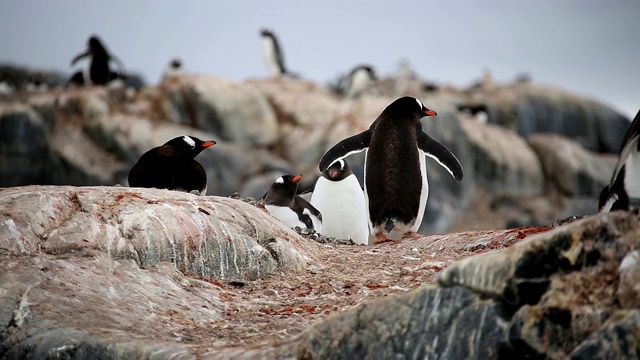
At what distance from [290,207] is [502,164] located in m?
17.8

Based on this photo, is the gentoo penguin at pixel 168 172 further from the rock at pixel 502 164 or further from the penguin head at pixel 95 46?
the penguin head at pixel 95 46

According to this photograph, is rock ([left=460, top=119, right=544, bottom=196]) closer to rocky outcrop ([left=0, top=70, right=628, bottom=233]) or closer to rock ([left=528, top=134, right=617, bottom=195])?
rocky outcrop ([left=0, top=70, right=628, bottom=233])

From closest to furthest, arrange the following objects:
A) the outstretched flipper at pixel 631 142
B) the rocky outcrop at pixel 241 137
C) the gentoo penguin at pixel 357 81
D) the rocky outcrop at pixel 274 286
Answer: the rocky outcrop at pixel 274 286 < the outstretched flipper at pixel 631 142 < the rocky outcrop at pixel 241 137 < the gentoo penguin at pixel 357 81

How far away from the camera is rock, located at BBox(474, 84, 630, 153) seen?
96.3 feet

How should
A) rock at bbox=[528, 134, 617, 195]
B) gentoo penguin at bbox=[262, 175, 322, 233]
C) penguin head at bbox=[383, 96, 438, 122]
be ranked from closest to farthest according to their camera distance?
penguin head at bbox=[383, 96, 438, 122]
gentoo penguin at bbox=[262, 175, 322, 233]
rock at bbox=[528, 134, 617, 195]

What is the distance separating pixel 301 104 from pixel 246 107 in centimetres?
194

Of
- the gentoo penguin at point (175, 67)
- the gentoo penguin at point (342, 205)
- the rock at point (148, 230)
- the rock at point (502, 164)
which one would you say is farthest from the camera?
the gentoo penguin at point (175, 67)

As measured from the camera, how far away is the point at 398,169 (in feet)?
27.4

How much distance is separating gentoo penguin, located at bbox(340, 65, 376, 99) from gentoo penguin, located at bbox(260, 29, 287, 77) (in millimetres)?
3471

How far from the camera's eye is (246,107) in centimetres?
2556

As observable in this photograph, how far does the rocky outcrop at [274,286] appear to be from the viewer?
10.8ft

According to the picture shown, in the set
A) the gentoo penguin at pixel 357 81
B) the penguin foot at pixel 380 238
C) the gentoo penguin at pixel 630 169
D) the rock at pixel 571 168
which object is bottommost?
the rock at pixel 571 168

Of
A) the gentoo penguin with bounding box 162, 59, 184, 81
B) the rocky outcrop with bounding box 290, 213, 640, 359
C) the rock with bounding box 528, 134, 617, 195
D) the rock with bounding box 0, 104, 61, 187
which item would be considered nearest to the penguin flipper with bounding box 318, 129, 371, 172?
the rocky outcrop with bounding box 290, 213, 640, 359

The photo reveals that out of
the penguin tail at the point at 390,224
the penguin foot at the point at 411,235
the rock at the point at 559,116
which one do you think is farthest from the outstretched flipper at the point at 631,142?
the rock at the point at 559,116
